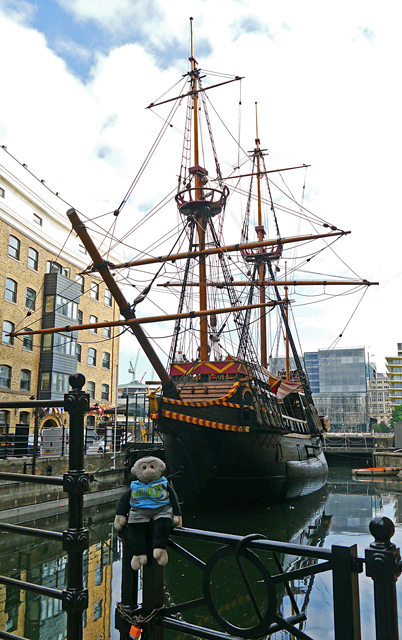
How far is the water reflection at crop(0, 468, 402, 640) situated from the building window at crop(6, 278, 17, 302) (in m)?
13.0

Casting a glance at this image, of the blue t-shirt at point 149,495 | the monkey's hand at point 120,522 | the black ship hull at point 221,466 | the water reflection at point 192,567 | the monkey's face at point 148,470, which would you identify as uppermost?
the monkey's face at point 148,470

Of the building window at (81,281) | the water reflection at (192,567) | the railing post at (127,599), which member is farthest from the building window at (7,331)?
the railing post at (127,599)

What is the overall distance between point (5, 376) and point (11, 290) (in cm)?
443

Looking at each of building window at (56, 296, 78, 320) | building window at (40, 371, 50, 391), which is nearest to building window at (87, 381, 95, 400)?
building window at (40, 371, 50, 391)

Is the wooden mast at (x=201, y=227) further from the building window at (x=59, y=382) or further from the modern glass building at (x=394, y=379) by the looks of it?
the modern glass building at (x=394, y=379)

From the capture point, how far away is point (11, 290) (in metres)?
25.0

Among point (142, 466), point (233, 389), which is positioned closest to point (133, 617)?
point (142, 466)

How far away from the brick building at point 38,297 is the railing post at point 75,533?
787 inches

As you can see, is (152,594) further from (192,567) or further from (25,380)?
(25,380)

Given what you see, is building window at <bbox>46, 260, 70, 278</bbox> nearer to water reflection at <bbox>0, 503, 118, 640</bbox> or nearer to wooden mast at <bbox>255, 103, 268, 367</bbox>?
wooden mast at <bbox>255, 103, 268, 367</bbox>

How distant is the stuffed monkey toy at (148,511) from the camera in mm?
2588

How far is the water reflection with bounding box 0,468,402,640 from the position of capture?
6.43 m

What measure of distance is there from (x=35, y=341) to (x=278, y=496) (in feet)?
52.5

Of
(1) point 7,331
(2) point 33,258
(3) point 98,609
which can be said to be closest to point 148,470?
(3) point 98,609
